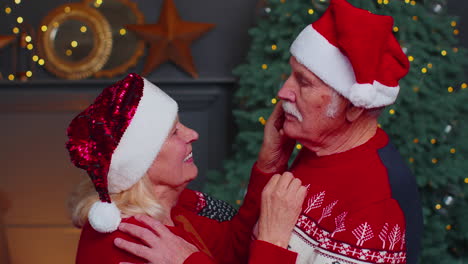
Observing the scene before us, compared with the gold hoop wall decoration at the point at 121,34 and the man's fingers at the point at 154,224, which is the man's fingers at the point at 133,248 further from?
the gold hoop wall decoration at the point at 121,34

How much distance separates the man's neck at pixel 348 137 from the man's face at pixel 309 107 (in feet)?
0.05

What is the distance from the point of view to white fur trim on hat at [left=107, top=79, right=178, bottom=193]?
175 cm

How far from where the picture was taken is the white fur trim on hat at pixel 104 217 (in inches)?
66.7

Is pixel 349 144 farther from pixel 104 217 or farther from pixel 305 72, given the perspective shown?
pixel 104 217

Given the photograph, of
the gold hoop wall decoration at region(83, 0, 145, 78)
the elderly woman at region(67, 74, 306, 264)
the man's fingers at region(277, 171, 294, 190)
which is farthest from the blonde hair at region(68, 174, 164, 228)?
the gold hoop wall decoration at region(83, 0, 145, 78)

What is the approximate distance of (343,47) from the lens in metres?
A: 1.64

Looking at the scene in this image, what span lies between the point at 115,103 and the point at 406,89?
6.92 ft

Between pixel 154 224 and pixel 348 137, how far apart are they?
56cm

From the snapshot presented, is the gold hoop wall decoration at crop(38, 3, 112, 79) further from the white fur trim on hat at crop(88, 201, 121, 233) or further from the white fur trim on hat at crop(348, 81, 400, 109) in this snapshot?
the white fur trim on hat at crop(348, 81, 400, 109)

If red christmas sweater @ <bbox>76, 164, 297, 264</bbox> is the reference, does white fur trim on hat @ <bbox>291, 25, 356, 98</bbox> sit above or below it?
above

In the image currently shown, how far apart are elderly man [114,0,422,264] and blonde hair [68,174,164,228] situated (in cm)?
40

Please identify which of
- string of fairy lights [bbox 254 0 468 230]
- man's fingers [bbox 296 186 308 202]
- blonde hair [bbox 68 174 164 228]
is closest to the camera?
man's fingers [bbox 296 186 308 202]

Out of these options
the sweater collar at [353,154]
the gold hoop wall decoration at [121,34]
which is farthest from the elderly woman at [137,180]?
the gold hoop wall decoration at [121,34]

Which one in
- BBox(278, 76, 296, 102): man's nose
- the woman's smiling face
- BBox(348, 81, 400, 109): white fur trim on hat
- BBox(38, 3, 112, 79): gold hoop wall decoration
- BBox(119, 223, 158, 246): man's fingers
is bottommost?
BBox(38, 3, 112, 79): gold hoop wall decoration
